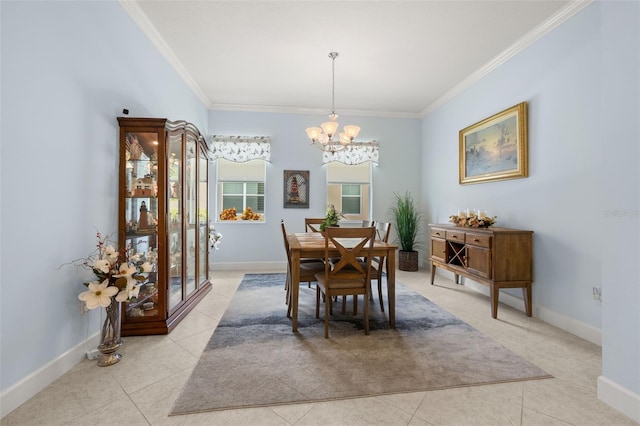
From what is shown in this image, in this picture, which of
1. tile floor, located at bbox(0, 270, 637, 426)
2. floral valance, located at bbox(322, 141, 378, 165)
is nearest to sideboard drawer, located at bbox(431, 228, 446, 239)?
tile floor, located at bbox(0, 270, 637, 426)

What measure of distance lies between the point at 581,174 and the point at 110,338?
13.4ft

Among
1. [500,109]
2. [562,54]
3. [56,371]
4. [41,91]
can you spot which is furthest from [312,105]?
[56,371]

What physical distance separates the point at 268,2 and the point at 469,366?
336 centimetres

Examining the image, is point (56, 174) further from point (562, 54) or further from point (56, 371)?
point (562, 54)

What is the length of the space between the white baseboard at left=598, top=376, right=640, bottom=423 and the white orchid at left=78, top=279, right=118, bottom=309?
10.2ft

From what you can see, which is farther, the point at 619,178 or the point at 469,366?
the point at 469,366

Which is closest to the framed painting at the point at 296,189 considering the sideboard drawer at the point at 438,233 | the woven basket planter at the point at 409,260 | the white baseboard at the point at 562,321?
the woven basket planter at the point at 409,260

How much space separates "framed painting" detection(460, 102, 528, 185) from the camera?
120 inches

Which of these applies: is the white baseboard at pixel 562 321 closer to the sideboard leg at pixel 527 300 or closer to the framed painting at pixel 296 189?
the sideboard leg at pixel 527 300

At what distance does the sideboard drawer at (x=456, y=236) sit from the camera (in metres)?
3.32

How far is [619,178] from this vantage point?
5.05ft

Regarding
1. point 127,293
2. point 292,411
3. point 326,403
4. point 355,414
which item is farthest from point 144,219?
point 355,414

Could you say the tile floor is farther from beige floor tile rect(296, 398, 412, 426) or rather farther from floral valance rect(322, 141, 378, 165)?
floral valance rect(322, 141, 378, 165)

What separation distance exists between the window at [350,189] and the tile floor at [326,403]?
3.36 metres
